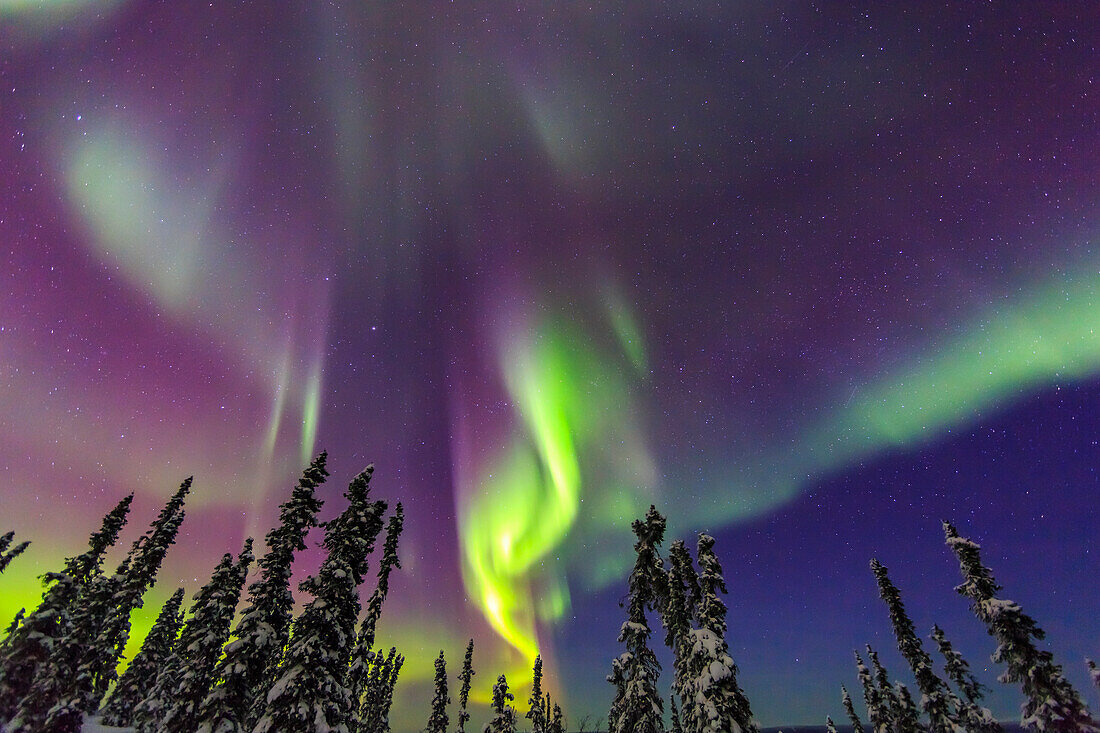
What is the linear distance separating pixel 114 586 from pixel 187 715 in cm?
1944

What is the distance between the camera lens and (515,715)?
180 feet

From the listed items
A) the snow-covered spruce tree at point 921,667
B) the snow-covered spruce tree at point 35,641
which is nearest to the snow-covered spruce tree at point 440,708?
the snow-covered spruce tree at point 35,641

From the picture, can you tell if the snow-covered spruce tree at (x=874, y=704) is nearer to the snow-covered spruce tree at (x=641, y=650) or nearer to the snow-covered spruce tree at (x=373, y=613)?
the snow-covered spruce tree at (x=641, y=650)

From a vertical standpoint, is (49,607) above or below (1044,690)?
above

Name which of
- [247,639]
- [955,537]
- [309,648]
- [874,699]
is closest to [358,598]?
[309,648]

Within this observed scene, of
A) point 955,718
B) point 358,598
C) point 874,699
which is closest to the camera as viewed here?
point 358,598

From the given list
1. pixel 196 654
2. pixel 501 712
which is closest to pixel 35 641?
pixel 196 654

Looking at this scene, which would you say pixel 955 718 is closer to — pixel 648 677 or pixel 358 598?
pixel 648 677

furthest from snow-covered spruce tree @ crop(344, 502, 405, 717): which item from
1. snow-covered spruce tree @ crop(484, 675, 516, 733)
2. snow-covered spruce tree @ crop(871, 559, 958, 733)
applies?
snow-covered spruce tree @ crop(871, 559, 958, 733)

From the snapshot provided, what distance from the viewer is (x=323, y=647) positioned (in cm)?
2409

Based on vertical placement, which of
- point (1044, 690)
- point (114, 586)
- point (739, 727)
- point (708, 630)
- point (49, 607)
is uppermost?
point (114, 586)

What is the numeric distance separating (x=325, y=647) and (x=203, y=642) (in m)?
14.8

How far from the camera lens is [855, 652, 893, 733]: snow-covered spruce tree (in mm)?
46219

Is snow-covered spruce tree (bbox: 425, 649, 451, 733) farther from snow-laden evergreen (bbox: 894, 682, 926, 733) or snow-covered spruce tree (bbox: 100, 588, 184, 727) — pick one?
snow-laden evergreen (bbox: 894, 682, 926, 733)
